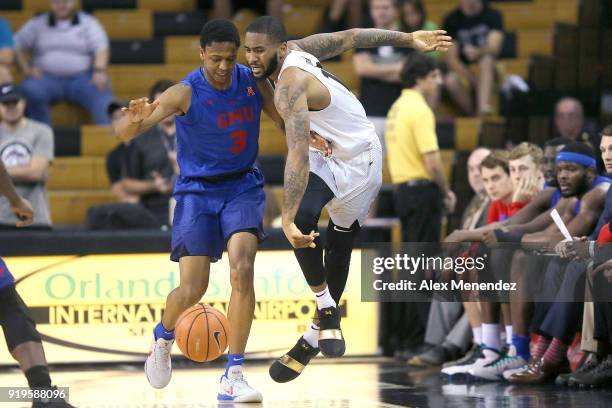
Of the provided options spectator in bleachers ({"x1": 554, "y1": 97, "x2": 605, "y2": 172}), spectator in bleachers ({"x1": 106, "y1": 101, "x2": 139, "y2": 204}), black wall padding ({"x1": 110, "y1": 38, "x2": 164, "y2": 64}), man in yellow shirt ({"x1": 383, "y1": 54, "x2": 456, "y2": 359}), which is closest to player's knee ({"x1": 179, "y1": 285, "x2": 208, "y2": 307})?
man in yellow shirt ({"x1": 383, "y1": 54, "x2": 456, "y2": 359})

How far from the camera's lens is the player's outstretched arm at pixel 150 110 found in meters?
7.76

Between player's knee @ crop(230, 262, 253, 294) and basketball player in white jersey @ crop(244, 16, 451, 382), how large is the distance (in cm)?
33

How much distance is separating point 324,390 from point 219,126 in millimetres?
2166

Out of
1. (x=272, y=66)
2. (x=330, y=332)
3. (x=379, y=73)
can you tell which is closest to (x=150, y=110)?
(x=272, y=66)

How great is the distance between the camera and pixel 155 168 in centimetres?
1234

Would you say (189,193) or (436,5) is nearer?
(189,193)

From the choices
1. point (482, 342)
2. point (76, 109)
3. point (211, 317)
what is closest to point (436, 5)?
point (76, 109)

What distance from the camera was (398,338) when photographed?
445 inches

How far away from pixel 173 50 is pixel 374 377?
20.7 ft

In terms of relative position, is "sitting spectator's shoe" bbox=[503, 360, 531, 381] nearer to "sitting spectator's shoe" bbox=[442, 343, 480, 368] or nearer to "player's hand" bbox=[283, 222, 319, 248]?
"sitting spectator's shoe" bbox=[442, 343, 480, 368]

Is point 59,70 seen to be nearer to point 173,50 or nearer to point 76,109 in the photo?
point 76,109

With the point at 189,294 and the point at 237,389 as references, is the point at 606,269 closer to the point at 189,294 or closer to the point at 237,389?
the point at 237,389

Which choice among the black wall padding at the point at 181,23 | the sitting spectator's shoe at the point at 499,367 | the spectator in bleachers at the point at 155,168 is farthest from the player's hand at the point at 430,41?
the black wall padding at the point at 181,23

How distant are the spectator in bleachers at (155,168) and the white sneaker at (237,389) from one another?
425cm
